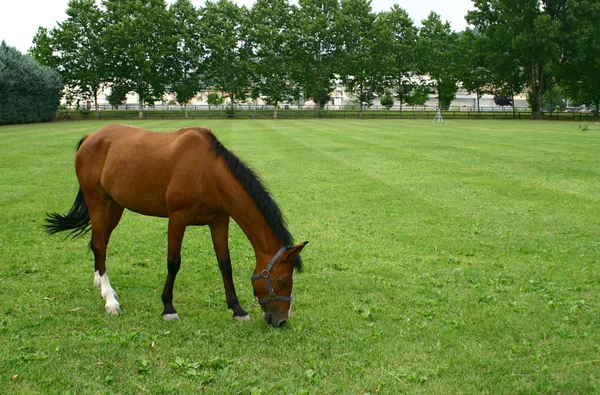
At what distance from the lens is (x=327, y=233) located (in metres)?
8.83

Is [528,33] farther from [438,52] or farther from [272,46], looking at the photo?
[272,46]

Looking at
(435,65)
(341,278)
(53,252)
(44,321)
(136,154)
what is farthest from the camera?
(435,65)

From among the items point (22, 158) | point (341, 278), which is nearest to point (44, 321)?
point (341, 278)

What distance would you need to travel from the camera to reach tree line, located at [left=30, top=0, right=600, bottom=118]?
56.4 m

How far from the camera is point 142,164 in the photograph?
215 inches

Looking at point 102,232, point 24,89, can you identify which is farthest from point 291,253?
point 24,89

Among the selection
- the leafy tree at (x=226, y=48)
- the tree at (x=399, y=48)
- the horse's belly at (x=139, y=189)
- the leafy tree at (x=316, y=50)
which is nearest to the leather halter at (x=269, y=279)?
the horse's belly at (x=139, y=189)

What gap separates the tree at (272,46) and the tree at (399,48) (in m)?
11.4

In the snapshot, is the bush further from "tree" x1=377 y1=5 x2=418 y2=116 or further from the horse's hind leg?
the horse's hind leg

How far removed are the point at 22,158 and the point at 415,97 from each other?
59.2m

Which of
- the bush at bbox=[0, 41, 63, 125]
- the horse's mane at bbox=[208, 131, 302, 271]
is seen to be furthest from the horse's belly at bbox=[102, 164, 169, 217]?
the bush at bbox=[0, 41, 63, 125]

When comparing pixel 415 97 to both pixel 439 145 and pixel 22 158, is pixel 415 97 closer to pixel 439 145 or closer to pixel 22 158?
pixel 439 145

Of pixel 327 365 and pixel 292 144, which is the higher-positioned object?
pixel 292 144

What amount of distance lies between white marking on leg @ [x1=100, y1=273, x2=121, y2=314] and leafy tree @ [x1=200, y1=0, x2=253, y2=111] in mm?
59654
